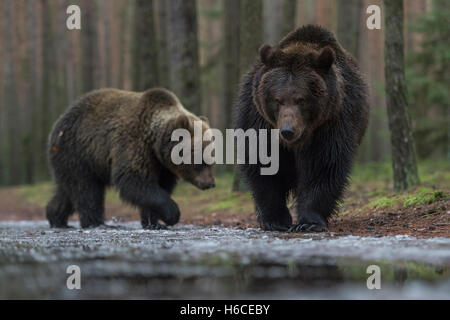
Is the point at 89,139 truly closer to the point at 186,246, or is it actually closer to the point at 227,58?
the point at 186,246

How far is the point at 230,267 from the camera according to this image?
4.40 m

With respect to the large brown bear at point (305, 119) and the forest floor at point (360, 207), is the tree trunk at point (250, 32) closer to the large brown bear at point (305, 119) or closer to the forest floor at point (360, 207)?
the forest floor at point (360, 207)

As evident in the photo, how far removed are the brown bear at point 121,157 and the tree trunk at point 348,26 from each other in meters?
7.90

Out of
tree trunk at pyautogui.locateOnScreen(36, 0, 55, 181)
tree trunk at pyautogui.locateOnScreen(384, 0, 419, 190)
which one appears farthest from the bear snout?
tree trunk at pyautogui.locateOnScreen(36, 0, 55, 181)

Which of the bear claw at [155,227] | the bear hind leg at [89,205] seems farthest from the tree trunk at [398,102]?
the bear hind leg at [89,205]

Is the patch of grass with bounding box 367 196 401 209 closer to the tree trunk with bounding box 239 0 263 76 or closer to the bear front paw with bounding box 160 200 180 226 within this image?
the bear front paw with bounding box 160 200 180 226

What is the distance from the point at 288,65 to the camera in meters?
6.71

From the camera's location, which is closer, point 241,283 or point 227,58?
point 241,283

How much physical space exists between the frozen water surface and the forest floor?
1186mm

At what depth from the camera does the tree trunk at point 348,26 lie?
1630 centimetres

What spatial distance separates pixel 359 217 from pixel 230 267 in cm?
443

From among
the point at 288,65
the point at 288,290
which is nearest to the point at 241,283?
the point at 288,290

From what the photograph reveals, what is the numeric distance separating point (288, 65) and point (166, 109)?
10.2 feet
